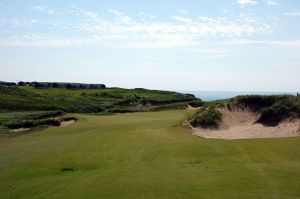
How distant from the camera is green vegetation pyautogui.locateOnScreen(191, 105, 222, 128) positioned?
31.3 meters

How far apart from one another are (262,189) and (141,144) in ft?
37.8

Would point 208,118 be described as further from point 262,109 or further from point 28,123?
point 28,123

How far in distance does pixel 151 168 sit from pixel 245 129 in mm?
14622

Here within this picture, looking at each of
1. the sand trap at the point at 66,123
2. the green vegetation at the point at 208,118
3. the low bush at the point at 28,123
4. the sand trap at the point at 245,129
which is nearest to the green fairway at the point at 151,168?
the sand trap at the point at 245,129

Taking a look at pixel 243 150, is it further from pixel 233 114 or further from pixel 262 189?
pixel 233 114

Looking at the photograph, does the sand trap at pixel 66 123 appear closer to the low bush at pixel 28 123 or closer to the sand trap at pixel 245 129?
the low bush at pixel 28 123

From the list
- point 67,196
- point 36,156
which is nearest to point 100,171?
point 67,196

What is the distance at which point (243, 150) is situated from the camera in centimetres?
2092

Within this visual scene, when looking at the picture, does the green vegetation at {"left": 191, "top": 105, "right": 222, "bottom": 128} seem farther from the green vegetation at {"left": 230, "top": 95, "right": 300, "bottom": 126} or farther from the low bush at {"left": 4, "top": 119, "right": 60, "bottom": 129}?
the low bush at {"left": 4, "top": 119, "right": 60, "bottom": 129}

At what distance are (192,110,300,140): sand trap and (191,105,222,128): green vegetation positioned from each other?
47cm

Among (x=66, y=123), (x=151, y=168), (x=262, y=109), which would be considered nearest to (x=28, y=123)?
(x=66, y=123)

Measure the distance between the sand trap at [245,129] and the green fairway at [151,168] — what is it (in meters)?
3.17

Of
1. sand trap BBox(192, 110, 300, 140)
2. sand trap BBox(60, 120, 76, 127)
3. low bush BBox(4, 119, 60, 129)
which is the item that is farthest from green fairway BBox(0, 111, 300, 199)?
low bush BBox(4, 119, 60, 129)

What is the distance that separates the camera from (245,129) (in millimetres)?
30891
